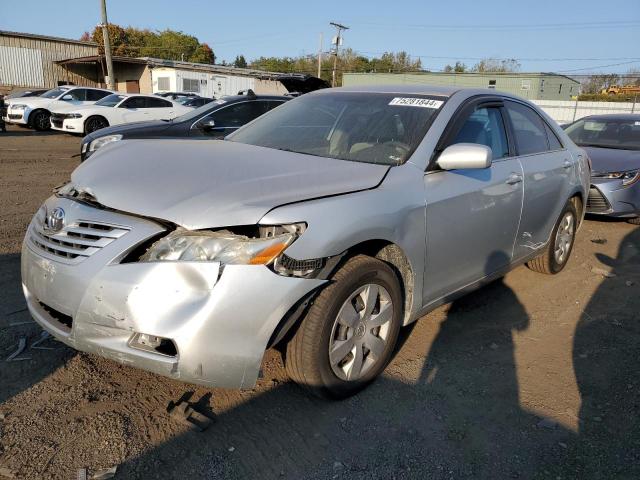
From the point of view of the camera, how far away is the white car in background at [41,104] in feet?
60.6

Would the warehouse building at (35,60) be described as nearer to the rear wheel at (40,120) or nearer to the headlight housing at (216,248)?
the rear wheel at (40,120)

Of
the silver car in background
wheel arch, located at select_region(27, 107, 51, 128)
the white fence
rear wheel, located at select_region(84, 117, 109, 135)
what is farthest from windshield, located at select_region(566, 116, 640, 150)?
the white fence

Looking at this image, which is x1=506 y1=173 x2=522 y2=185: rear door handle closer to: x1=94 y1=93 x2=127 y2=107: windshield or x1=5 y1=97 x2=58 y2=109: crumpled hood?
x1=94 y1=93 x2=127 y2=107: windshield

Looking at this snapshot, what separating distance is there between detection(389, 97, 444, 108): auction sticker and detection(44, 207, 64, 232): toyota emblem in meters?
2.19

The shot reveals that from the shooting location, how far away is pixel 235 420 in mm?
2572

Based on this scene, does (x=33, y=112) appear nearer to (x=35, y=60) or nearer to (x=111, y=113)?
(x=111, y=113)

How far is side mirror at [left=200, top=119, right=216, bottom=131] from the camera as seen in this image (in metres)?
8.20

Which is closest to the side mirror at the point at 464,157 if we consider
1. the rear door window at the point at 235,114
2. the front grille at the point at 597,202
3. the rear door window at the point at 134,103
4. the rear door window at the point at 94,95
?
the front grille at the point at 597,202

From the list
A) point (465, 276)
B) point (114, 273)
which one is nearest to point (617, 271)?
point (465, 276)

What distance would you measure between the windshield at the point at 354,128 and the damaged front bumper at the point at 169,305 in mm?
1159

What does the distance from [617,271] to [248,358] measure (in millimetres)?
4628

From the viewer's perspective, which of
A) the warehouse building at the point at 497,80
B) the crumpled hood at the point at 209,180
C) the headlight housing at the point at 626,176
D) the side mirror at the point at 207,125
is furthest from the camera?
the warehouse building at the point at 497,80

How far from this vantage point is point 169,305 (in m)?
2.18

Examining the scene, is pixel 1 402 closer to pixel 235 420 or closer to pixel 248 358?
pixel 235 420
